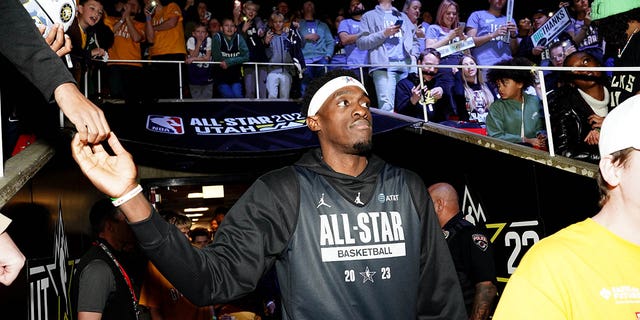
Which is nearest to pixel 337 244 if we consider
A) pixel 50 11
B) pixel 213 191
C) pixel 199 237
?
pixel 50 11

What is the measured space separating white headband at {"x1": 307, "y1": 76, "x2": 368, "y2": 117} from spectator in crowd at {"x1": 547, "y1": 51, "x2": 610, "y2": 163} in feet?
10.5

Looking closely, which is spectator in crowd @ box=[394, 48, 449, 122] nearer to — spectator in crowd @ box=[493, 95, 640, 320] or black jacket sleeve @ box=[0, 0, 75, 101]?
spectator in crowd @ box=[493, 95, 640, 320]

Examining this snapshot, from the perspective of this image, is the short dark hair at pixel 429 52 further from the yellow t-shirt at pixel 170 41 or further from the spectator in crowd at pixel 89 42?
the spectator in crowd at pixel 89 42

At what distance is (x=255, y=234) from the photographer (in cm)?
262

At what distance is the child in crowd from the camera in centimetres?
1092

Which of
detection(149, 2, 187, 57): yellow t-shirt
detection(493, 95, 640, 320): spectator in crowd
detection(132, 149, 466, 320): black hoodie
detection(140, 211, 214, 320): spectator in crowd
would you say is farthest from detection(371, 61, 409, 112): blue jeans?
detection(493, 95, 640, 320): spectator in crowd

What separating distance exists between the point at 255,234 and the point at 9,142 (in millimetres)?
2966

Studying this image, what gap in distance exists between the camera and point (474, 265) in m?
4.89

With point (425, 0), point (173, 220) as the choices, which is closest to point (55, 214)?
point (173, 220)

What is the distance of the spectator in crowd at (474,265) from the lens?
15.8 ft

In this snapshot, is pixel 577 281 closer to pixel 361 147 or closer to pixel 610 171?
pixel 610 171

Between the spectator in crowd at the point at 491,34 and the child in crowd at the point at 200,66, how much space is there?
4500 mm

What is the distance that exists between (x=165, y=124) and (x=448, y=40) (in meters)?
4.50

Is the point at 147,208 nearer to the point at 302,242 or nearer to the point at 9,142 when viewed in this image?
the point at 302,242
